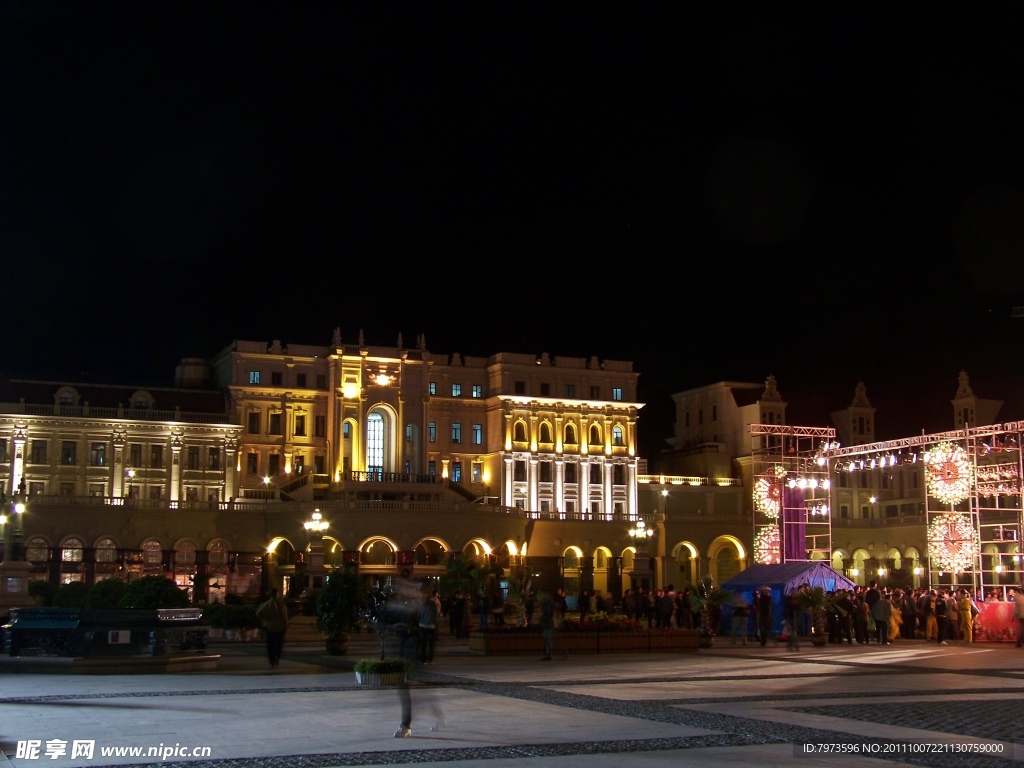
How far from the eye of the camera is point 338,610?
2552cm

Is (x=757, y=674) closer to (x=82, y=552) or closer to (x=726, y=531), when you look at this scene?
(x=82, y=552)

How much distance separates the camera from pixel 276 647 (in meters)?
21.5

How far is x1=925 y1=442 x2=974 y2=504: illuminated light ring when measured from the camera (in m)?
39.2

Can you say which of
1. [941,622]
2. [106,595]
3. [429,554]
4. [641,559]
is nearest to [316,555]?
[429,554]

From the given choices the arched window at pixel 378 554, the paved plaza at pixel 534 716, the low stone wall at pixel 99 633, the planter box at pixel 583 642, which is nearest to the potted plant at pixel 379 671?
the paved plaza at pixel 534 716

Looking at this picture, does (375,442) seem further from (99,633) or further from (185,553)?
(99,633)

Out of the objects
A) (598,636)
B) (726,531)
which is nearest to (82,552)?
(726,531)

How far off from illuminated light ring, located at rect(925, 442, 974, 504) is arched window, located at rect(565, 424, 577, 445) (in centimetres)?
3682

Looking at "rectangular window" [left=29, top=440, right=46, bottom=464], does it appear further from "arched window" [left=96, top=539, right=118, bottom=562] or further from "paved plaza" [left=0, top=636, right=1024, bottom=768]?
"paved plaza" [left=0, top=636, right=1024, bottom=768]

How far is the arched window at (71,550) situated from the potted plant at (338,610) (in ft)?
131

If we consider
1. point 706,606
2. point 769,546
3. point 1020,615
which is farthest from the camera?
point 769,546

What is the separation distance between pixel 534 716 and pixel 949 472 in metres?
29.3

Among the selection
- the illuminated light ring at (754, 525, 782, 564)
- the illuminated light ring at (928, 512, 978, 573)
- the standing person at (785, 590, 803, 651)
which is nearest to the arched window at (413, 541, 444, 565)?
the illuminated light ring at (754, 525, 782, 564)

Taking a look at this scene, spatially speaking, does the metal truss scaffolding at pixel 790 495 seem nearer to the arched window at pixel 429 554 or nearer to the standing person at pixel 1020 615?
the standing person at pixel 1020 615
